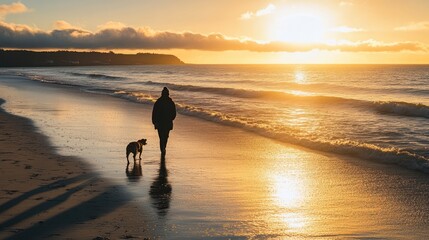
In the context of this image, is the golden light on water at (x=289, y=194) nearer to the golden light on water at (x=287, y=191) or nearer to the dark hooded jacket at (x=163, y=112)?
the golden light on water at (x=287, y=191)

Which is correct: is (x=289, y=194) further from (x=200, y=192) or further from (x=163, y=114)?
(x=163, y=114)

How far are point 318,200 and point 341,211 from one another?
0.73 meters

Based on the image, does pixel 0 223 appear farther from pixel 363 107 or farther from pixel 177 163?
pixel 363 107

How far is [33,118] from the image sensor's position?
22.4m

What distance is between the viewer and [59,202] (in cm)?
866

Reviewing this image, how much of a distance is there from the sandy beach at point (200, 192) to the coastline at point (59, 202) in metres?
0.02

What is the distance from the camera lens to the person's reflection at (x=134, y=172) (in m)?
10.8

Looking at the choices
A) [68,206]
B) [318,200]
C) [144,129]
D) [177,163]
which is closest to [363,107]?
Answer: [144,129]

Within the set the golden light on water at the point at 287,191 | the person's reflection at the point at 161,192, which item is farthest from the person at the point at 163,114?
the golden light on water at the point at 287,191

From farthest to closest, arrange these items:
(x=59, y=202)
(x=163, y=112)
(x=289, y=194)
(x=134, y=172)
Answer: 1. (x=163, y=112)
2. (x=134, y=172)
3. (x=289, y=194)
4. (x=59, y=202)

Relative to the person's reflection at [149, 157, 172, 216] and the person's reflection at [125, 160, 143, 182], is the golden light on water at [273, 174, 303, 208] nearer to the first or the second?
the person's reflection at [149, 157, 172, 216]

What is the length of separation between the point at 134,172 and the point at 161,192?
6.54 ft

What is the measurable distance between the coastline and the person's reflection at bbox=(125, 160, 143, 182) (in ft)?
1.91

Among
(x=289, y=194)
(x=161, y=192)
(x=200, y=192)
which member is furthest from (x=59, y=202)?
(x=289, y=194)
